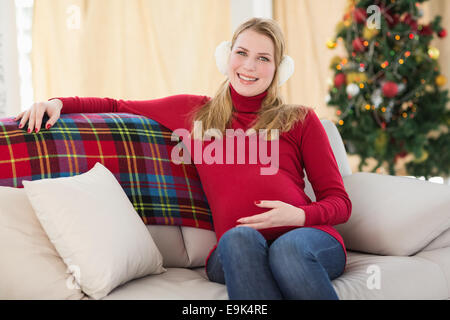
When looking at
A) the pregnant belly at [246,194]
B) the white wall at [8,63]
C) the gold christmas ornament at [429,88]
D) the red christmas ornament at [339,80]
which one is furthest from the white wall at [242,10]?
the pregnant belly at [246,194]

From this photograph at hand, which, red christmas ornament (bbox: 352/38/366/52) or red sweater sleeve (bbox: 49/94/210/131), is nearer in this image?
red sweater sleeve (bbox: 49/94/210/131)

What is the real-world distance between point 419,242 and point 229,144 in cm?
69

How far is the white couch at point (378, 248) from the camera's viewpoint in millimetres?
1305

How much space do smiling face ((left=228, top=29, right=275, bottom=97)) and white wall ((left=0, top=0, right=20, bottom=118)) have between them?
167 centimetres

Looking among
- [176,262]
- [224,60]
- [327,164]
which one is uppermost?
[224,60]

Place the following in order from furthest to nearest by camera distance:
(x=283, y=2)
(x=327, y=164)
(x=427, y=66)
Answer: (x=283, y=2)
(x=427, y=66)
(x=327, y=164)

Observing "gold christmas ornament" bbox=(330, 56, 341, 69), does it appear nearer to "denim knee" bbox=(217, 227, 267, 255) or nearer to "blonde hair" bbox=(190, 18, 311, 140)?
"blonde hair" bbox=(190, 18, 311, 140)

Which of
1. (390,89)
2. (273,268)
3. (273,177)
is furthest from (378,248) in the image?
(390,89)

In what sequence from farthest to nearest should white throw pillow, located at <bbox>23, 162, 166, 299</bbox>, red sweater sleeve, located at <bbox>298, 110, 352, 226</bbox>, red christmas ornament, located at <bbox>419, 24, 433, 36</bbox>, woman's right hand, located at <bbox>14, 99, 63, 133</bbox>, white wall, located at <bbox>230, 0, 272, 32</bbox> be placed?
white wall, located at <bbox>230, 0, 272, 32</bbox>
red christmas ornament, located at <bbox>419, 24, 433, 36</bbox>
woman's right hand, located at <bbox>14, 99, 63, 133</bbox>
red sweater sleeve, located at <bbox>298, 110, 352, 226</bbox>
white throw pillow, located at <bbox>23, 162, 166, 299</bbox>

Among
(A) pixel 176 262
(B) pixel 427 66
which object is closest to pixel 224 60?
(A) pixel 176 262

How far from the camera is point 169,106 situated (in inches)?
67.4

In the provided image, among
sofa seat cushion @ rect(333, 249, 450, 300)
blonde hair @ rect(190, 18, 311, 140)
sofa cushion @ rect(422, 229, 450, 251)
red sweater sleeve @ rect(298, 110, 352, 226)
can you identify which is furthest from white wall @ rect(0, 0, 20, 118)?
sofa cushion @ rect(422, 229, 450, 251)

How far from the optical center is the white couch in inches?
51.4

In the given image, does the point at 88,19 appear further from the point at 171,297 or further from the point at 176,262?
the point at 171,297
